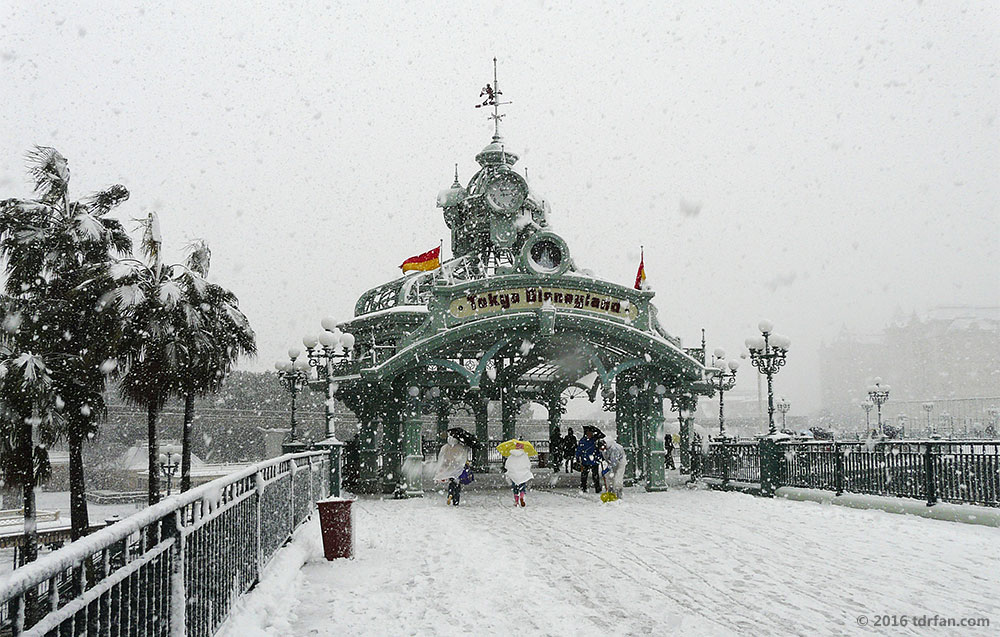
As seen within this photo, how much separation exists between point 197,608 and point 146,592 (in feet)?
3.68

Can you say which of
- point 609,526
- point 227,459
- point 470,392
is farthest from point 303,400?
point 609,526

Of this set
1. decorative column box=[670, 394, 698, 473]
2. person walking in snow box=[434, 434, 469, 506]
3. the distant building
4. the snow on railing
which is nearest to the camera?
the snow on railing

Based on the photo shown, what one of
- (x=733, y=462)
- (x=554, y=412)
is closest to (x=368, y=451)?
(x=733, y=462)

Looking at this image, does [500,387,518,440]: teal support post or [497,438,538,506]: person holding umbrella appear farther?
[500,387,518,440]: teal support post

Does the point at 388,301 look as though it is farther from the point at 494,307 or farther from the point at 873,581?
the point at 873,581

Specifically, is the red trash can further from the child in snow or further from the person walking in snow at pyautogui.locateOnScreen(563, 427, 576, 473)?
the person walking in snow at pyautogui.locateOnScreen(563, 427, 576, 473)

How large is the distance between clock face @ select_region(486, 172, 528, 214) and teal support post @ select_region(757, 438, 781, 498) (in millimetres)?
10174

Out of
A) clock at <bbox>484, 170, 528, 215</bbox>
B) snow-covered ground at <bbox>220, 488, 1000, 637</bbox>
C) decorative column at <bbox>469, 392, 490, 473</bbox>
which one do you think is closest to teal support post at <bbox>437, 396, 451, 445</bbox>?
decorative column at <bbox>469, 392, 490, 473</bbox>

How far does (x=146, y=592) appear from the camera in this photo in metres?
4.22

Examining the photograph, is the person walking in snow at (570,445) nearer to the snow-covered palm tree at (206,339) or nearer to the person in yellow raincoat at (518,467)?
the person in yellow raincoat at (518,467)

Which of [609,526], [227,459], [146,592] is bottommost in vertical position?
[227,459]

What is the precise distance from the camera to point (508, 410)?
101ft

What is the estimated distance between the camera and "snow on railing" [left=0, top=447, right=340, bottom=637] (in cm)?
295

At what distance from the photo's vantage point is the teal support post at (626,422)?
2275 centimetres
